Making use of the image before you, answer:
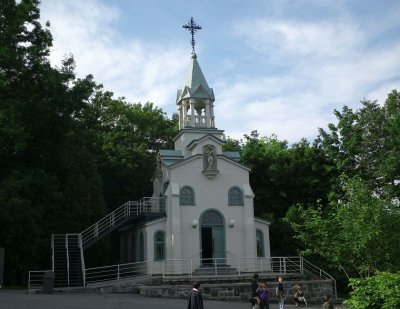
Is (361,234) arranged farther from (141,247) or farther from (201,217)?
(141,247)

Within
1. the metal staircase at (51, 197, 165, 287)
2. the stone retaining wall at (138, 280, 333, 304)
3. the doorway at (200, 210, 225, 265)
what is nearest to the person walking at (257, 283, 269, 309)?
the stone retaining wall at (138, 280, 333, 304)

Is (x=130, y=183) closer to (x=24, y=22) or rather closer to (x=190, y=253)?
(x=190, y=253)

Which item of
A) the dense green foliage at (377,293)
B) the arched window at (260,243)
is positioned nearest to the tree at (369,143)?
the arched window at (260,243)

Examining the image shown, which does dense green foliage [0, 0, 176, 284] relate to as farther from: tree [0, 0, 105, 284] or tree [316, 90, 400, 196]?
tree [316, 90, 400, 196]

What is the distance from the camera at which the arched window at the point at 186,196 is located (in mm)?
29995

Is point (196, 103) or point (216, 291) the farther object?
point (196, 103)

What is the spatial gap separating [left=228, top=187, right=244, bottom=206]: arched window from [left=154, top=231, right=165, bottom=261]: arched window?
4609mm

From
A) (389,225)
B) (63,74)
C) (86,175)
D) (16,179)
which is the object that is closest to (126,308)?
(16,179)

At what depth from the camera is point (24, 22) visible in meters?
29.4

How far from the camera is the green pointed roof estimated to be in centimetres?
3322

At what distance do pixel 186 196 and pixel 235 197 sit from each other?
10.2ft

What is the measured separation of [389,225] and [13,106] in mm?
19285

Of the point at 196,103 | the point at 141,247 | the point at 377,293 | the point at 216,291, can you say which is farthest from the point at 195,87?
the point at 377,293

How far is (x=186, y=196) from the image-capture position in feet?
99.0
